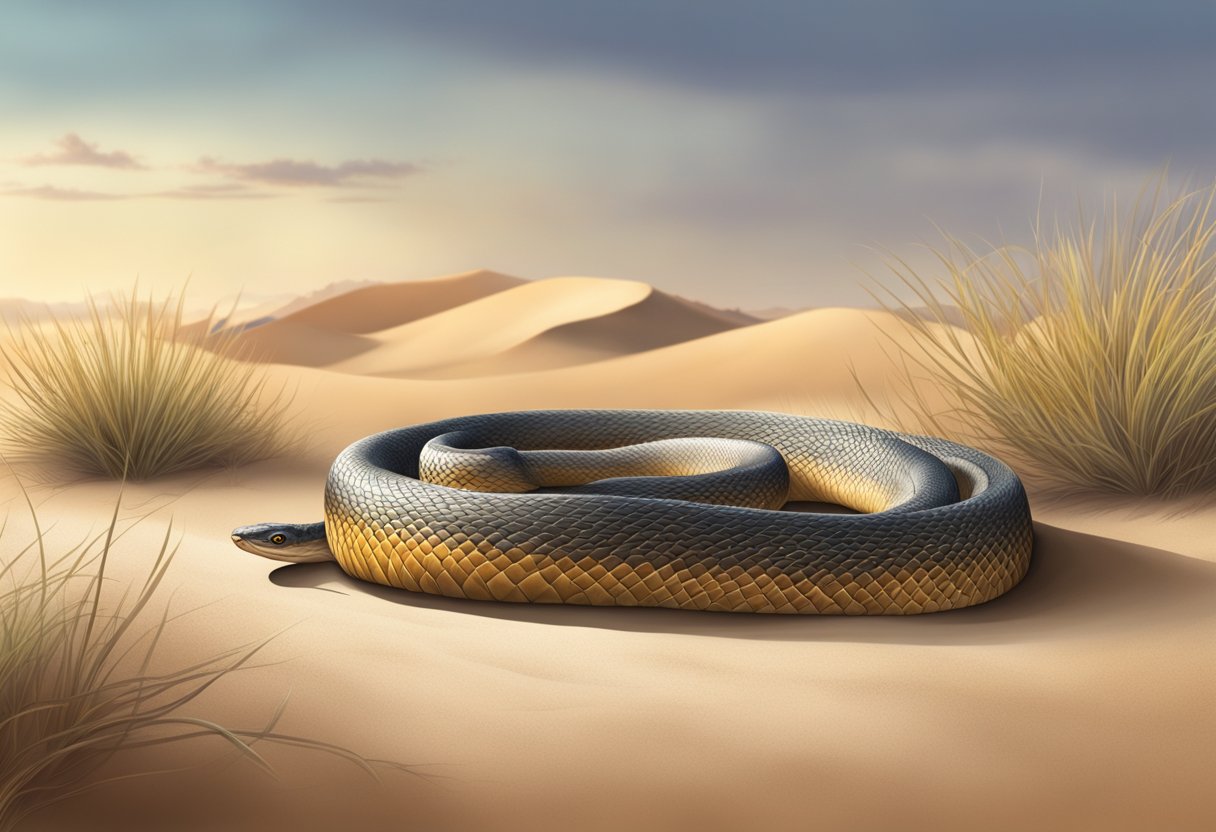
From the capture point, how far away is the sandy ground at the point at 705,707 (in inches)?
124

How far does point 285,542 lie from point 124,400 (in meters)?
3.34

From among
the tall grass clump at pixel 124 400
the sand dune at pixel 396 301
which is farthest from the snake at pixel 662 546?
the sand dune at pixel 396 301

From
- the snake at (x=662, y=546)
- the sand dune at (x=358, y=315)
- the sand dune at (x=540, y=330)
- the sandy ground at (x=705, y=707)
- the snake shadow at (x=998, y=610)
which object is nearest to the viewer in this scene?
the sandy ground at (x=705, y=707)

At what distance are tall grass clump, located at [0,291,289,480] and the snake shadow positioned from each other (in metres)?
3.11

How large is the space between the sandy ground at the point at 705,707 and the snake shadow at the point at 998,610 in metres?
0.02

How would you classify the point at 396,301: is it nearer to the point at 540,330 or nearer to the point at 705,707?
the point at 540,330

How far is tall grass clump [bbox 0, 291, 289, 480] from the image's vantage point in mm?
8477

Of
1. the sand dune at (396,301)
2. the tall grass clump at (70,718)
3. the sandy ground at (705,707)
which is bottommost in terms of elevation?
the sand dune at (396,301)

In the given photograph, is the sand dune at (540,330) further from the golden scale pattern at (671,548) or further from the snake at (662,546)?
the golden scale pattern at (671,548)

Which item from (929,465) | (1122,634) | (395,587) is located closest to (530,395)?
(929,465)

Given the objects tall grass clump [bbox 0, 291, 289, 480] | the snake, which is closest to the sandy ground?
the snake

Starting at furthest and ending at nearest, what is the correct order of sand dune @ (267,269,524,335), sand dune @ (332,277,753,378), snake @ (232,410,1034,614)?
sand dune @ (267,269,524,335), sand dune @ (332,277,753,378), snake @ (232,410,1034,614)

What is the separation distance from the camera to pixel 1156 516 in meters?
6.86

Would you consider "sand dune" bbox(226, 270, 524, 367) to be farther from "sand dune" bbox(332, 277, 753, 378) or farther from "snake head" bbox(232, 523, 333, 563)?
"snake head" bbox(232, 523, 333, 563)
